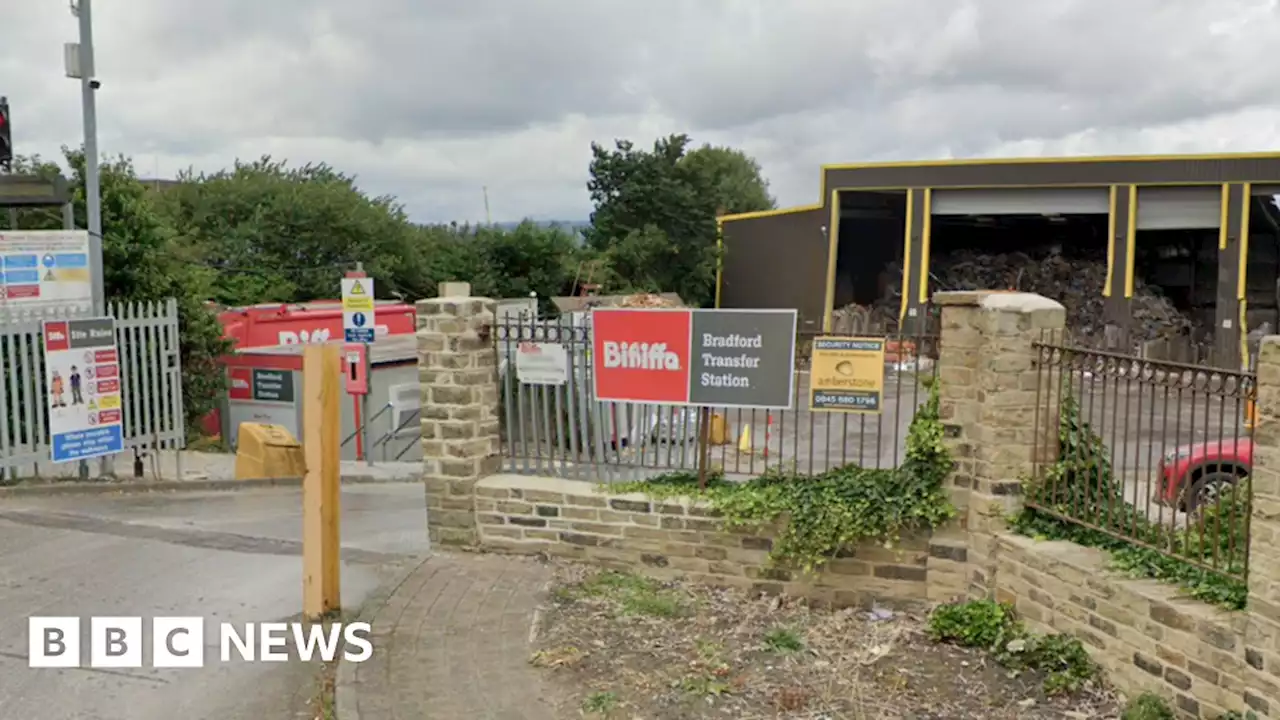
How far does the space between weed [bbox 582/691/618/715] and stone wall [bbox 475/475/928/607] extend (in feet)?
7.53

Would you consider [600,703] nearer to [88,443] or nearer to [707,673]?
[707,673]

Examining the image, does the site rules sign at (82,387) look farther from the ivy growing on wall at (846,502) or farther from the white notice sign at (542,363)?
the ivy growing on wall at (846,502)

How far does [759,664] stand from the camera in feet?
21.2

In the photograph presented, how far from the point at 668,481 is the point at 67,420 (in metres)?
8.09

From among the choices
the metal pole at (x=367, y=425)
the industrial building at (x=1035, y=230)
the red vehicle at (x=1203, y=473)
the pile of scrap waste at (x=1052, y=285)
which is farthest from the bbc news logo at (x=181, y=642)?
the pile of scrap waste at (x=1052, y=285)

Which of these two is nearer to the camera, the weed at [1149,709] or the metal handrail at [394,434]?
the weed at [1149,709]

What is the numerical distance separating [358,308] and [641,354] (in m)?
8.42

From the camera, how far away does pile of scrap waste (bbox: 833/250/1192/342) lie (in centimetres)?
3375

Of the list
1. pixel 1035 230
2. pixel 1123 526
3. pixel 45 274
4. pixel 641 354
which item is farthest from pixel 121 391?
pixel 1035 230

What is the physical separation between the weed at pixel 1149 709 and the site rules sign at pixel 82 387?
11430 mm

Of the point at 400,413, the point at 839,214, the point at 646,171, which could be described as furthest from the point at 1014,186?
the point at 400,413

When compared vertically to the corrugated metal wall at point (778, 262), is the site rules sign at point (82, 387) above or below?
below

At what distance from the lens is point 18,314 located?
12.7 m

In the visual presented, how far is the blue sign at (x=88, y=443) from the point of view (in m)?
12.5
